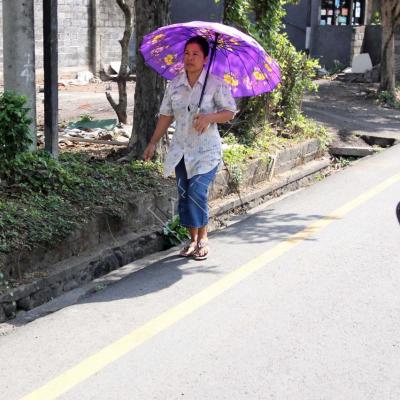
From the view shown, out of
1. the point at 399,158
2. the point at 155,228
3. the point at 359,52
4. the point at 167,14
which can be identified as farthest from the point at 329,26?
the point at 155,228

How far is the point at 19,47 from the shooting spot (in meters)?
7.06

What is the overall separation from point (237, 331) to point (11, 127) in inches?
110

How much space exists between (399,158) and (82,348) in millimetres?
7605

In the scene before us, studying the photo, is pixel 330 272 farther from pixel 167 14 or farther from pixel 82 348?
pixel 167 14

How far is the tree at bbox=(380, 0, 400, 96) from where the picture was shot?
1817 cm

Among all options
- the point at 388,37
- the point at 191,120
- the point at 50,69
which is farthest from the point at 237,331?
the point at 388,37

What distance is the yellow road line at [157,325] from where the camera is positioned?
419 cm

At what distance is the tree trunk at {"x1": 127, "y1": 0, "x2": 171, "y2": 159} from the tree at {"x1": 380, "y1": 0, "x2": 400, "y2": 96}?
1109cm

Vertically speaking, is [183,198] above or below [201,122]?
below

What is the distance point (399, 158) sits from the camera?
11250 mm

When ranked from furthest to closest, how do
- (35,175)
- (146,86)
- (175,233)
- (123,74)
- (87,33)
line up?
(87,33) < (123,74) < (146,86) < (175,233) < (35,175)

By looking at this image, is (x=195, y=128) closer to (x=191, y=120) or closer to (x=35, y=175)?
(x=191, y=120)

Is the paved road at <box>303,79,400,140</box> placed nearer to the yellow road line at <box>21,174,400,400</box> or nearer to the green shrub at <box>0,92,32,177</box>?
the yellow road line at <box>21,174,400,400</box>

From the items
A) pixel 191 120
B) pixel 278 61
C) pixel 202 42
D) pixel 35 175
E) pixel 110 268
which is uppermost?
pixel 202 42
